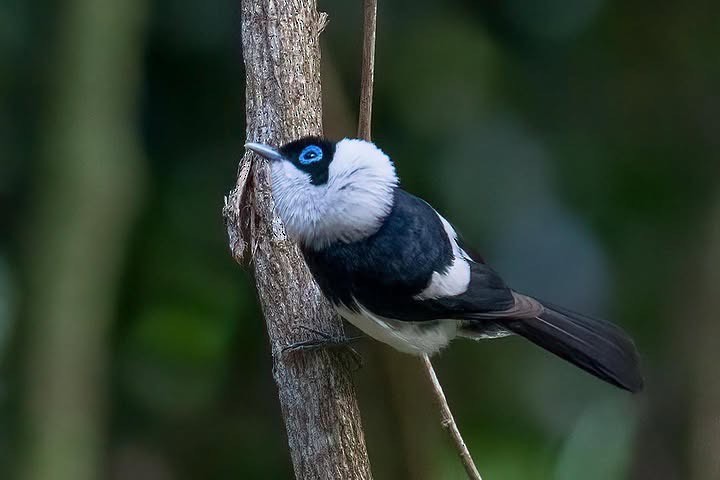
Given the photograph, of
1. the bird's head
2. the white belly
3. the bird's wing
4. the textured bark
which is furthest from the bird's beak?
Result: the white belly

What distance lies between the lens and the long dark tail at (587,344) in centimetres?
202

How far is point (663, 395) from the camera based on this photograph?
3158 millimetres

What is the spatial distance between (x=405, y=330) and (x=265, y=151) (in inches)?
20.6

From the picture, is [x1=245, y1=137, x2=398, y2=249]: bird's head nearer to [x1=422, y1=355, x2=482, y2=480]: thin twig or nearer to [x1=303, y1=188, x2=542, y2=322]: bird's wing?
[x1=303, y1=188, x2=542, y2=322]: bird's wing

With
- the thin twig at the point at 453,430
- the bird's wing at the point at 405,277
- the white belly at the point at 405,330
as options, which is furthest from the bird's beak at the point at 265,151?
the thin twig at the point at 453,430

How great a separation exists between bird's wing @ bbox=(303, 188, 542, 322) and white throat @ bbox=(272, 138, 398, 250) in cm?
3

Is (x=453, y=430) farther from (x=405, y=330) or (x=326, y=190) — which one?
(x=326, y=190)

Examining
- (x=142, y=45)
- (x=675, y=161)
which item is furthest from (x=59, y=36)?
(x=675, y=161)

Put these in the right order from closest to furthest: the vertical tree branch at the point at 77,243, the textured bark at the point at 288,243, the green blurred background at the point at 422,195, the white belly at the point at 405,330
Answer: the textured bark at the point at 288,243 < the white belly at the point at 405,330 < the vertical tree branch at the point at 77,243 < the green blurred background at the point at 422,195

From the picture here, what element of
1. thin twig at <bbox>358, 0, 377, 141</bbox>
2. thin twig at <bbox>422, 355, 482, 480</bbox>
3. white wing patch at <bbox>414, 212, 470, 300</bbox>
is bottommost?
thin twig at <bbox>422, 355, 482, 480</bbox>

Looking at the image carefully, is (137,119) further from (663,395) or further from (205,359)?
(663,395)

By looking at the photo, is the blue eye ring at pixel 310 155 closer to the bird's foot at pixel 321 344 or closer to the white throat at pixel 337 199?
the white throat at pixel 337 199

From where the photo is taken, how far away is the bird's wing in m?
1.90

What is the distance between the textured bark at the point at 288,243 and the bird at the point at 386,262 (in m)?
0.08
